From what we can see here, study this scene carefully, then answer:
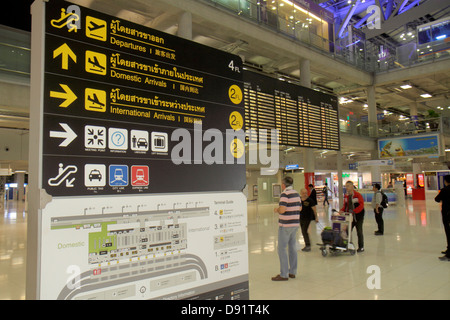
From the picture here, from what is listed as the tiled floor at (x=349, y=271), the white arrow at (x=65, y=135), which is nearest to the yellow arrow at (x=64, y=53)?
the white arrow at (x=65, y=135)

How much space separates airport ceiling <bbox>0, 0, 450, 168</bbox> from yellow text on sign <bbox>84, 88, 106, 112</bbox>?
2558 mm

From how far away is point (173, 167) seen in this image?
6.12 feet

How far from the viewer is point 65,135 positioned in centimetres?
151

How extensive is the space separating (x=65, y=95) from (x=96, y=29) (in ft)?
1.31

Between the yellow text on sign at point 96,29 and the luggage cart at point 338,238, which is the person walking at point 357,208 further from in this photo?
the yellow text on sign at point 96,29

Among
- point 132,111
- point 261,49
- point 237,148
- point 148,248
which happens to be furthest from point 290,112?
point 148,248

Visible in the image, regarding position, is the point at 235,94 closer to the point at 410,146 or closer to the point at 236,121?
the point at 236,121

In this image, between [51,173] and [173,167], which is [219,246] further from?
[51,173]

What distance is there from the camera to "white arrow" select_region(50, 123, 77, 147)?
1.48 m

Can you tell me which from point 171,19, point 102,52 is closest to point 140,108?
point 102,52

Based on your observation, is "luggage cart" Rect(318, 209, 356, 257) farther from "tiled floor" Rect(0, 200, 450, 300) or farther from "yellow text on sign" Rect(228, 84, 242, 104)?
"yellow text on sign" Rect(228, 84, 242, 104)

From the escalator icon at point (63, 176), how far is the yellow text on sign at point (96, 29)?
26.1 inches

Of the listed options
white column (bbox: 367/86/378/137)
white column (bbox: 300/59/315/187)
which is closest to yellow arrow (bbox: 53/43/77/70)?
white column (bbox: 300/59/315/187)

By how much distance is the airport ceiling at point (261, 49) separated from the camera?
10375 millimetres
